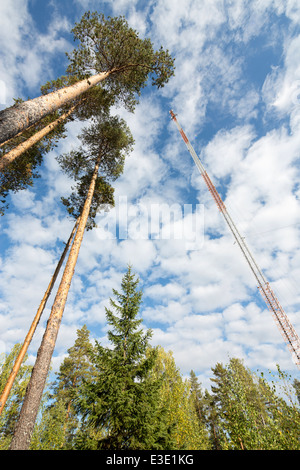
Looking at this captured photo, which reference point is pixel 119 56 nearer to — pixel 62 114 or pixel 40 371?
pixel 62 114


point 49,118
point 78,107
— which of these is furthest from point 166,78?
point 49,118

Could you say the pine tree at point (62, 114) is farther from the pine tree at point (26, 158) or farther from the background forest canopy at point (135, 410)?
the background forest canopy at point (135, 410)

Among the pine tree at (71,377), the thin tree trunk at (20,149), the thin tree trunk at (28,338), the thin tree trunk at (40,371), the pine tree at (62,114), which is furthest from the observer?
the pine tree at (71,377)

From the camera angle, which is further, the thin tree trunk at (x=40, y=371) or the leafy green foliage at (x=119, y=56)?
the leafy green foliage at (x=119, y=56)

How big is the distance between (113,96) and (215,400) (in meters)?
38.2

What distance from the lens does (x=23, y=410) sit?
4.38m

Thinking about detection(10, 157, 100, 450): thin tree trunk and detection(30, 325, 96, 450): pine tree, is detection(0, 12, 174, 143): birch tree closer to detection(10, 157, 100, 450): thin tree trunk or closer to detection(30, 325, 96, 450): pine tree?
detection(10, 157, 100, 450): thin tree trunk

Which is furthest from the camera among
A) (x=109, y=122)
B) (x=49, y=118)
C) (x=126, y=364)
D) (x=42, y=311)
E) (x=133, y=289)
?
(x=109, y=122)

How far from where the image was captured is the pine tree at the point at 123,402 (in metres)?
6.95

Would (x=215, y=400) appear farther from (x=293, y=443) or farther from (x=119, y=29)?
(x=119, y=29)

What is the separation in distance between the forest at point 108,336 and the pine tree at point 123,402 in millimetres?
34

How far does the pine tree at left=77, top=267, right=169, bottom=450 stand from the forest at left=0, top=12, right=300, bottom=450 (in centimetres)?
3

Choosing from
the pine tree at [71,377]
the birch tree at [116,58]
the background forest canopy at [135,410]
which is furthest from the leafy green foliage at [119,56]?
the pine tree at [71,377]

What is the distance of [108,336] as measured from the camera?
973cm
